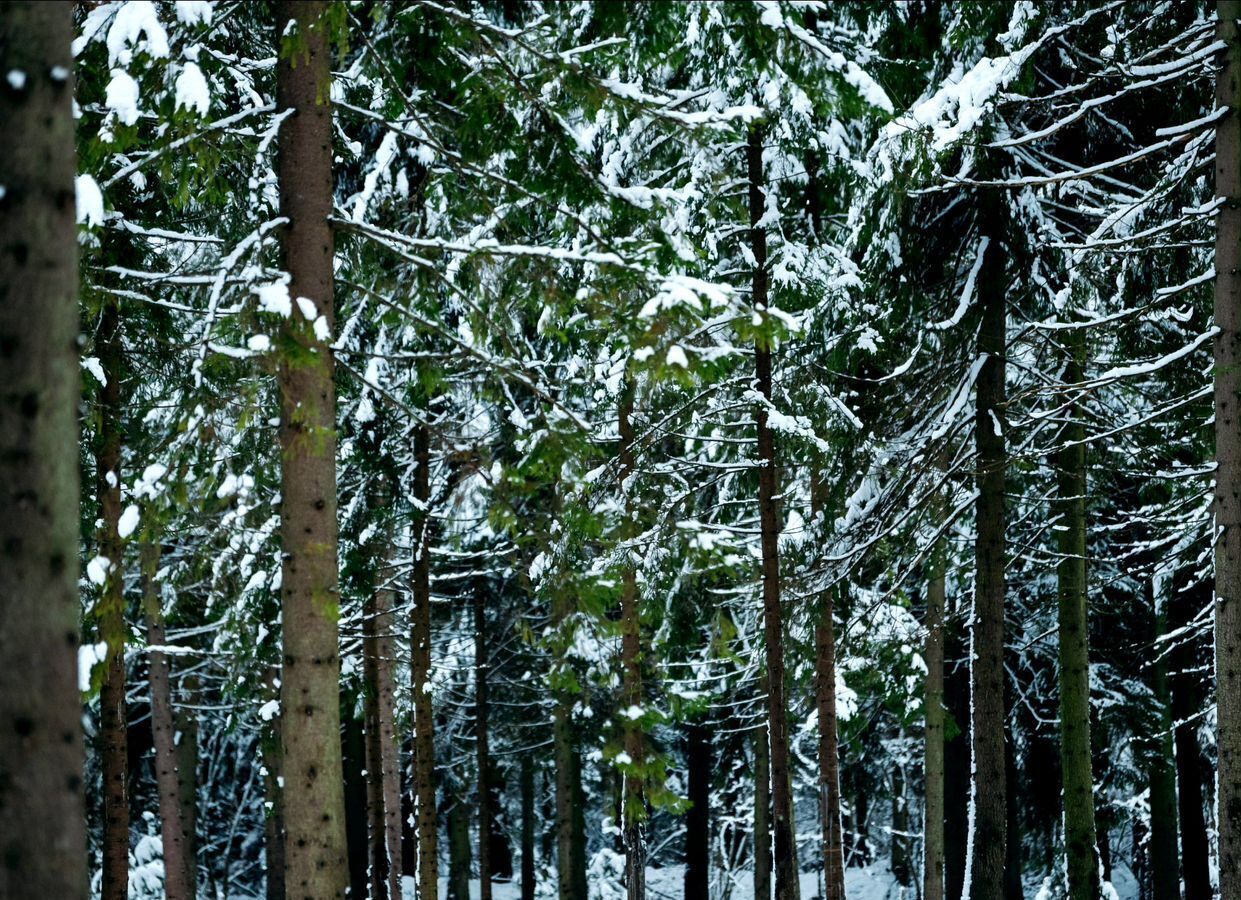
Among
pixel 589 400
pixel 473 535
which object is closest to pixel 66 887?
pixel 589 400

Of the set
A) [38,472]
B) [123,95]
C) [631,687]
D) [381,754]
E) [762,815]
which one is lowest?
[762,815]

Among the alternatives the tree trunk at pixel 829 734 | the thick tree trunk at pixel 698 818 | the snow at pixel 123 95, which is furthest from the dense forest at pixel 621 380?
the thick tree trunk at pixel 698 818

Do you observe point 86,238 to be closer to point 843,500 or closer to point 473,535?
point 843,500

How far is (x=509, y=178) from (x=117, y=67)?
9.48ft

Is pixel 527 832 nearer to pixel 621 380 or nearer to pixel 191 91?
pixel 621 380

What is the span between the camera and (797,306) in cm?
1412

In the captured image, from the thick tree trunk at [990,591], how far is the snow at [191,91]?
8.90 metres

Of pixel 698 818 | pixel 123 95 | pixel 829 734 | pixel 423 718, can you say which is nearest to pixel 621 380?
pixel 423 718

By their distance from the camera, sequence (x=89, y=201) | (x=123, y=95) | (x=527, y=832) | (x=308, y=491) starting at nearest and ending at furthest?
(x=123, y=95) < (x=89, y=201) < (x=308, y=491) < (x=527, y=832)

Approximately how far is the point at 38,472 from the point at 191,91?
3537mm

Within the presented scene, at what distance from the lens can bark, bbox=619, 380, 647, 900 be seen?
47.7 ft

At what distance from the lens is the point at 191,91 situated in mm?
6715

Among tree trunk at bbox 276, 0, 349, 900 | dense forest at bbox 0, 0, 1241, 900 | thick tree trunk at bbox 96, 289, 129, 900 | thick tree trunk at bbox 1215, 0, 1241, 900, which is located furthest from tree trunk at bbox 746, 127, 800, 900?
thick tree trunk at bbox 96, 289, 129, 900

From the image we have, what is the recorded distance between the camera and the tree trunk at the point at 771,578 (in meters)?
13.1
